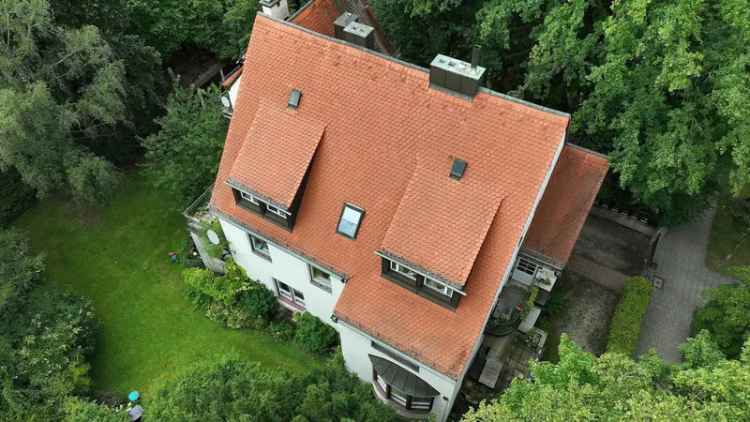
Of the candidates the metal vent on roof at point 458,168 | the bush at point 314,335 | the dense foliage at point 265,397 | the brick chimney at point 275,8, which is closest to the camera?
the dense foliage at point 265,397

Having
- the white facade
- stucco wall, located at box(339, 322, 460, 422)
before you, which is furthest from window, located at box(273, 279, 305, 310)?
stucco wall, located at box(339, 322, 460, 422)

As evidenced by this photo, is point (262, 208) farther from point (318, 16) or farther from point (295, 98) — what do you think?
point (318, 16)

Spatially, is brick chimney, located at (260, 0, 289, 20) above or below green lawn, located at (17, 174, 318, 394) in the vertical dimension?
above

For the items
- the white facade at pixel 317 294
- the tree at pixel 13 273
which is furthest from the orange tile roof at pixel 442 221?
Result: the tree at pixel 13 273

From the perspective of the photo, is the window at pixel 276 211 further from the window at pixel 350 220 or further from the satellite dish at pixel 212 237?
the satellite dish at pixel 212 237

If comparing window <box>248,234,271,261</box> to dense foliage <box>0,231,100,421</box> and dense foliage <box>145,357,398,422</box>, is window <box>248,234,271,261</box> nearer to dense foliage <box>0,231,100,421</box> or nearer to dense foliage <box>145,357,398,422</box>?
dense foliage <box>145,357,398,422</box>

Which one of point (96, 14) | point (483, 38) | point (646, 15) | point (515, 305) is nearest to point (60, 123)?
point (96, 14)
